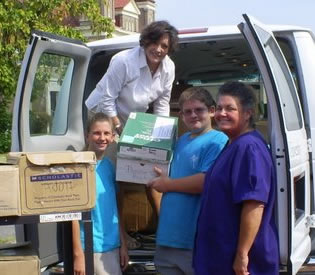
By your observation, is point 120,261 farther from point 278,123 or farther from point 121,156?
point 278,123

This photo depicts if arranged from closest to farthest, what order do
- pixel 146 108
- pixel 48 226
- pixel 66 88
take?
pixel 48 226, pixel 146 108, pixel 66 88

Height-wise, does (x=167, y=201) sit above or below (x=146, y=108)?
below

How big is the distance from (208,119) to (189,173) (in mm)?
348

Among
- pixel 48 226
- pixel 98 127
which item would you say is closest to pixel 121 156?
pixel 98 127

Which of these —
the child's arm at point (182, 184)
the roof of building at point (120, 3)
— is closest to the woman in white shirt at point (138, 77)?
the child's arm at point (182, 184)

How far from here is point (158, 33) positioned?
14.4 ft

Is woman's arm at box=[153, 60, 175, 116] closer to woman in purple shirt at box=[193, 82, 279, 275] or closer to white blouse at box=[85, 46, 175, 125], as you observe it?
white blouse at box=[85, 46, 175, 125]

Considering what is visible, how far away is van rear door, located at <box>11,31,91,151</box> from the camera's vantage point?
168 inches

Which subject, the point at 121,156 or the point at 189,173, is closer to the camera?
the point at 189,173

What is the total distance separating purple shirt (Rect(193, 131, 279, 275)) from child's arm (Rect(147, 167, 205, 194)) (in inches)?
9.0

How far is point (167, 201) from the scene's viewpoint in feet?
12.6

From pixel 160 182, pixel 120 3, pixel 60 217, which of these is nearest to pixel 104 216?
pixel 160 182

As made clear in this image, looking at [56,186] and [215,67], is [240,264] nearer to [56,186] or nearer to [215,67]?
[56,186]

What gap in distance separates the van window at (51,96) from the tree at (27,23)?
10597 millimetres
